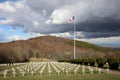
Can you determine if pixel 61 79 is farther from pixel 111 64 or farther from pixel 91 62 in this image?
pixel 91 62

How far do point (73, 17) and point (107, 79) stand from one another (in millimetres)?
47553

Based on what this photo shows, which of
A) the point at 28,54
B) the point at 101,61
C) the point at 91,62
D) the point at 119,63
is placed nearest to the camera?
the point at 119,63

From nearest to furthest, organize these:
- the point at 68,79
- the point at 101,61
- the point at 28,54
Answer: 1. the point at 68,79
2. the point at 101,61
3. the point at 28,54

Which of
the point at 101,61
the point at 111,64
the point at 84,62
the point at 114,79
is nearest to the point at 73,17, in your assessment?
the point at 84,62

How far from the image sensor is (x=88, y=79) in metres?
26.4

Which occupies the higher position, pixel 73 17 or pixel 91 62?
pixel 73 17

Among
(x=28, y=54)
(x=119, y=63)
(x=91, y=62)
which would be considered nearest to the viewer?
(x=119, y=63)

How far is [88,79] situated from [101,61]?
31052 mm

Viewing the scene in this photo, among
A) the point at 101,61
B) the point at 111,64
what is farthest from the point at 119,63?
the point at 101,61

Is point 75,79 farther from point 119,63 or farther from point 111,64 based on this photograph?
point 111,64

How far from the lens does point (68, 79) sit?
26250mm

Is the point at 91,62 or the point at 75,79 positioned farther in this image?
the point at 91,62

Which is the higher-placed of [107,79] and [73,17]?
[73,17]

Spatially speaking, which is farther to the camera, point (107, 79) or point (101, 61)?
point (101, 61)
